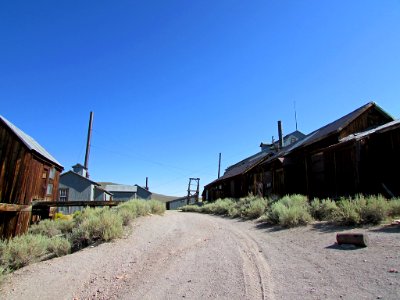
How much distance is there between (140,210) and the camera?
42.9 feet

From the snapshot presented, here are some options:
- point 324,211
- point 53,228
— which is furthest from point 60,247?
point 324,211

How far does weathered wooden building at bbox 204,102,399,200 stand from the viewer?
12.9 metres

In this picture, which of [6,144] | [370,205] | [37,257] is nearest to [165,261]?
[37,257]

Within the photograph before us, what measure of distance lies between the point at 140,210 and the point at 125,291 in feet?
26.1

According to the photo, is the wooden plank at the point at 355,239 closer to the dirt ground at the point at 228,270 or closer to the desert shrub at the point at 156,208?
the dirt ground at the point at 228,270

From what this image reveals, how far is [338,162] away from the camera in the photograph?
14375mm

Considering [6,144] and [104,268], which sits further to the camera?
[6,144]

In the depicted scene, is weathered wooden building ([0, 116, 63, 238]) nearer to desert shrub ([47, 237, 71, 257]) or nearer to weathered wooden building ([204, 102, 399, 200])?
desert shrub ([47, 237, 71, 257])

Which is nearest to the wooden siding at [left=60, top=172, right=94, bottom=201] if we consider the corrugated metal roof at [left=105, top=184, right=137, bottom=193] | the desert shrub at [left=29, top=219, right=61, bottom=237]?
the corrugated metal roof at [left=105, top=184, right=137, bottom=193]

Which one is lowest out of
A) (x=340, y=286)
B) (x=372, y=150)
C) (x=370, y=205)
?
(x=340, y=286)

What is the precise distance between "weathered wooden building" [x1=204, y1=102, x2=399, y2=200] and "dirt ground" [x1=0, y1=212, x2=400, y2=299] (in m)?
6.12

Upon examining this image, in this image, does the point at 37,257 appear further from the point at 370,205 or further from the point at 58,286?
the point at 370,205

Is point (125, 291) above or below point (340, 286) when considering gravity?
below

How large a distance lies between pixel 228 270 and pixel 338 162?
10.7 m
